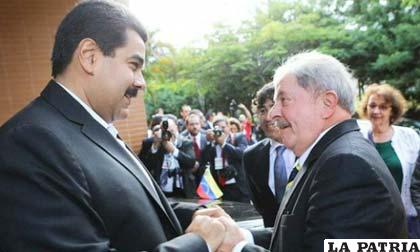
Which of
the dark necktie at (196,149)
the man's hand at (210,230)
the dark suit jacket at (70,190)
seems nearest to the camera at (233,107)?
the dark necktie at (196,149)

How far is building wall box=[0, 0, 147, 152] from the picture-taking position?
504 centimetres

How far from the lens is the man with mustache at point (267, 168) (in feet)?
12.4

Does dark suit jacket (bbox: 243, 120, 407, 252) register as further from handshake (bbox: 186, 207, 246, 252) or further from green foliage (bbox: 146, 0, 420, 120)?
green foliage (bbox: 146, 0, 420, 120)

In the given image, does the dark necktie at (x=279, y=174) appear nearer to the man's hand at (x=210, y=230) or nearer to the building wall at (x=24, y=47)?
the man's hand at (x=210, y=230)

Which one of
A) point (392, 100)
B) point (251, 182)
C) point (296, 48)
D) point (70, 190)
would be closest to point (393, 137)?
point (392, 100)

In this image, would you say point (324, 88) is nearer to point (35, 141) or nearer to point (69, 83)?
point (69, 83)

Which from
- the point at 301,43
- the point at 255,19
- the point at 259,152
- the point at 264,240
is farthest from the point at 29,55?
the point at 255,19

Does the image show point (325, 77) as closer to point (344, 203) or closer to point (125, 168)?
point (344, 203)

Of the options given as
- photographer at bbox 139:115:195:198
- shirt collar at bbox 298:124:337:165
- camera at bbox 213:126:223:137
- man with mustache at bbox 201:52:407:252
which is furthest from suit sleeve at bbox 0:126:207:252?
camera at bbox 213:126:223:137

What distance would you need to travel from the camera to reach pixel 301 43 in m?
22.7

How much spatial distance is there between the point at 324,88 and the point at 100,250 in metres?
1.23

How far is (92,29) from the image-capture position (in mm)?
1821

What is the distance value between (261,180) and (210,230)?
209 cm

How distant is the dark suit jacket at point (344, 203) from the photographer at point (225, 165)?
4.27m
